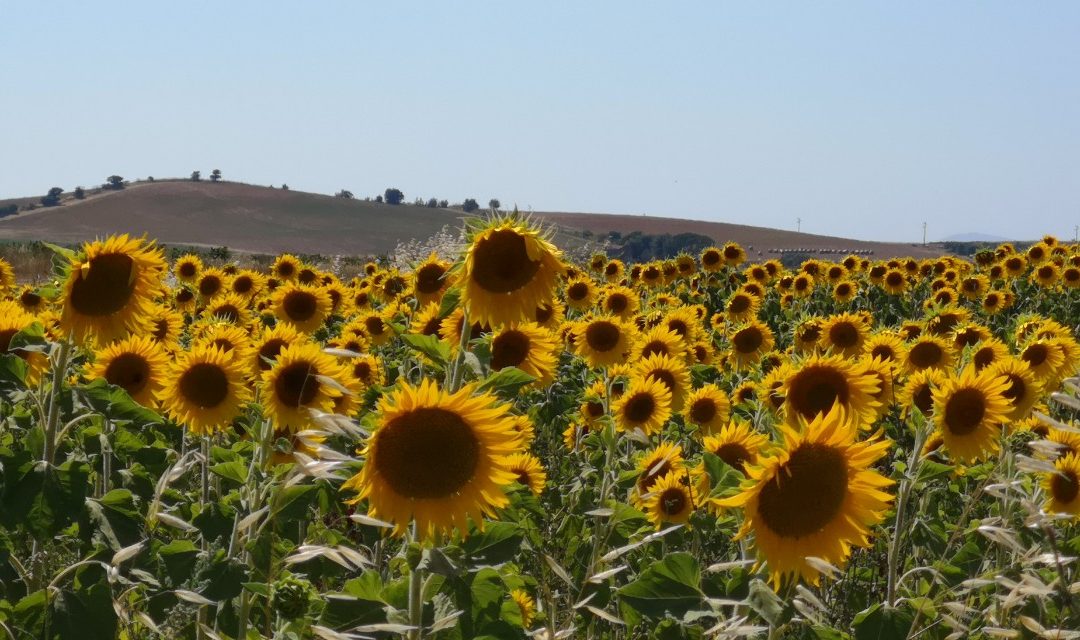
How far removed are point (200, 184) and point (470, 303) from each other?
115944 millimetres

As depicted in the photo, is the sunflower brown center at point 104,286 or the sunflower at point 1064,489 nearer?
the sunflower brown center at point 104,286

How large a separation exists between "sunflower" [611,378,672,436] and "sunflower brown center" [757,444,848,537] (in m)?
3.70

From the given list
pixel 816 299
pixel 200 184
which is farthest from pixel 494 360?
pixel 200 184

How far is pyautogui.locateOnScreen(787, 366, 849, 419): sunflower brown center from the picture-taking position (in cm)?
436

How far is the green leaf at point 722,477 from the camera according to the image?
3047 millimetres

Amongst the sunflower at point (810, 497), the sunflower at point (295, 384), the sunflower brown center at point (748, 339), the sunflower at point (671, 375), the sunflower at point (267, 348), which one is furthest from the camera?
the sunflower brown center at point (748, 339)

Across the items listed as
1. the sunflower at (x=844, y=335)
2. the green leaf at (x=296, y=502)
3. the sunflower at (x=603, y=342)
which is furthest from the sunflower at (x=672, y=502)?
the sunflower at (x=844, y=335)

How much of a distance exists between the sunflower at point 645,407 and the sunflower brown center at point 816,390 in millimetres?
2281

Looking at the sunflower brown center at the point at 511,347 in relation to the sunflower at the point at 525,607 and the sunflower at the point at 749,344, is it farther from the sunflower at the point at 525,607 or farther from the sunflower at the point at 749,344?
the sunflower at the point at 749,344

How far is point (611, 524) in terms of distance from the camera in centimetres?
411

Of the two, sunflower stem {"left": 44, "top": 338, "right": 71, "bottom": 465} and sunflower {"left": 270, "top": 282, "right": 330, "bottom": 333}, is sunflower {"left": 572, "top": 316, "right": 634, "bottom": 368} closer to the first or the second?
sunflower {"left": 270, "top": 282, "right": 330, "bottom": 333}

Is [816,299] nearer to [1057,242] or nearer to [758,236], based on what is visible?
[1057,242]

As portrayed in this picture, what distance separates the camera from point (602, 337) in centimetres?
767

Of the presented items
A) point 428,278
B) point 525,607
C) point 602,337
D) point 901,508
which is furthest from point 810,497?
point 602,337
